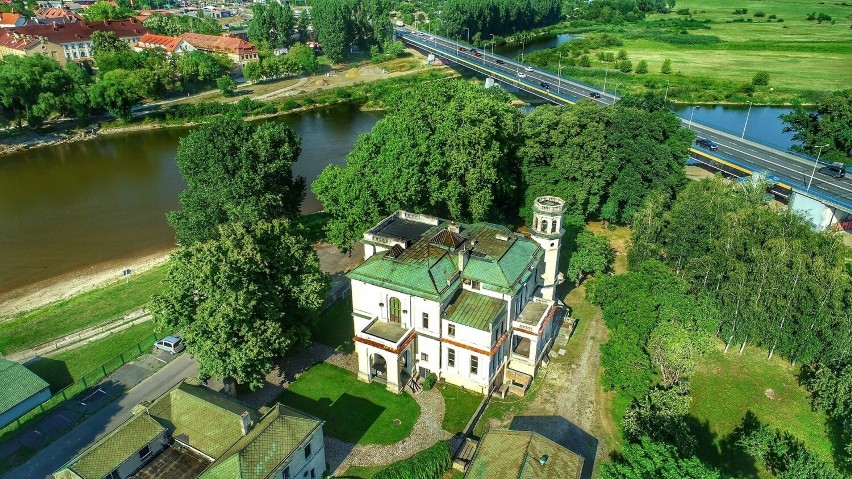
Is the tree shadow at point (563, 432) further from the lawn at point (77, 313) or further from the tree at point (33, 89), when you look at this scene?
the tree at point (33, 89)

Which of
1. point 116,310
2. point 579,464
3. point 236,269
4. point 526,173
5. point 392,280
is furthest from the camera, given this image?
point 526,173

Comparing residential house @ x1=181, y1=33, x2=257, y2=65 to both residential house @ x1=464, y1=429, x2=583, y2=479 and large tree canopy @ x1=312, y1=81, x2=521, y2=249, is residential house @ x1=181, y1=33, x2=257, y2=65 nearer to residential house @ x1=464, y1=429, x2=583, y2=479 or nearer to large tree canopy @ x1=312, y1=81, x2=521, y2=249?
large tree canopy @ x1=312, y1=81, x2=521, y2=249

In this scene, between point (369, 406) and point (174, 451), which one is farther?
point (369, 406)

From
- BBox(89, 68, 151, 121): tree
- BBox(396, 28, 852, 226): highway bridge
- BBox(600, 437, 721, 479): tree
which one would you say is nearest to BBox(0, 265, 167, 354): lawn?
BBox(600, 437, 721, 479): tree

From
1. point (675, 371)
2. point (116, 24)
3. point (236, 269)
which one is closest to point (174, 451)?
point (236, 269)

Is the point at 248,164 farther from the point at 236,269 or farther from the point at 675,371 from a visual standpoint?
the point at 675,371

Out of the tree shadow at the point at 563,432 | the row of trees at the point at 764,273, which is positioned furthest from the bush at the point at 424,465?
the row of trees at the point at 764,273

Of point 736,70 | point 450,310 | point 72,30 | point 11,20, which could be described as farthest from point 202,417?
point 11,20

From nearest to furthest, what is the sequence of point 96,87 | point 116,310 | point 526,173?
point 116,310
point 526,173
point 96,87
